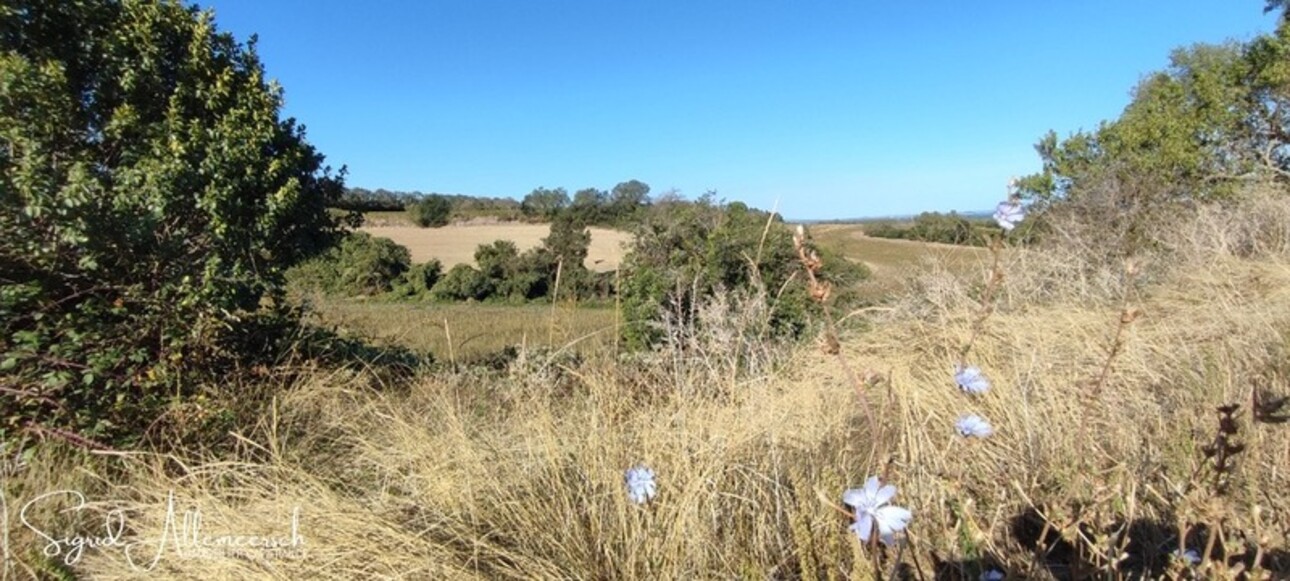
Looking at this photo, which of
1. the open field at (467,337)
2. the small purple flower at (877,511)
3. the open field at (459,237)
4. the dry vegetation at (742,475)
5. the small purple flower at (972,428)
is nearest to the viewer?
the small purple flower at (877,511)

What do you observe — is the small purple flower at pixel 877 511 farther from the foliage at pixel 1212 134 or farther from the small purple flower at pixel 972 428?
the foliage at pixel 1212 134

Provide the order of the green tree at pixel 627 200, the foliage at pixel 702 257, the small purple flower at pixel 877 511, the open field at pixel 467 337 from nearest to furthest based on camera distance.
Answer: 1. the small purple flower at pixel 877 511
2. the open field at pixel 467 337
3. the foliage at pixel 702 257
4. the green tree at pixel 627 200

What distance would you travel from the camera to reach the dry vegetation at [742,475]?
4.78ft

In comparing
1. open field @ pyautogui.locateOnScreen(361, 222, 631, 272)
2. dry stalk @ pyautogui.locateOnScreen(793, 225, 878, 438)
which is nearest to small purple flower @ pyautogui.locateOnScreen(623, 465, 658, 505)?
dry stalk @ pyautogui.locateOnScreen(793, 225, 878, 438)

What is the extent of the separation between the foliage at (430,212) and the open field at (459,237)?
3.61 feet

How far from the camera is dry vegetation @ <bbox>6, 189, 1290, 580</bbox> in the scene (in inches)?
57.4

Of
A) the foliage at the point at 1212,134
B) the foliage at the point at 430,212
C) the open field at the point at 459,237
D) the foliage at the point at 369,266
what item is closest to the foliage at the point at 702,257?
the foliage at the point at 1212,134

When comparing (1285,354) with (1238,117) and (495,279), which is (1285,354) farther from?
(495,279)

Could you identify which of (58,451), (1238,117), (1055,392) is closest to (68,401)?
(58,451)

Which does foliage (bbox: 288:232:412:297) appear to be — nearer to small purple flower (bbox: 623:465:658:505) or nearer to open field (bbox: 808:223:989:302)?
open field (bbox: 808:223:989:302)

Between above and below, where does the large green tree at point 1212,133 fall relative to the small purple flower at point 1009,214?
above

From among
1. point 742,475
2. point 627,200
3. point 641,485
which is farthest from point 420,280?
point 641,485

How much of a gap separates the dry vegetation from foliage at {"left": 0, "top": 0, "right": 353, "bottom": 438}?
0.43 metres

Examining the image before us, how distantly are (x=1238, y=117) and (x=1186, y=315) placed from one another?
9637 millimetres
